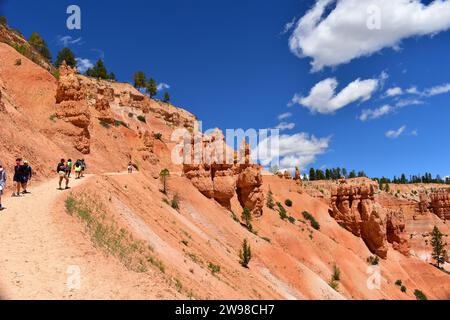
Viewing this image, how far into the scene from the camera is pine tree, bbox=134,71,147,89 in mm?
104250

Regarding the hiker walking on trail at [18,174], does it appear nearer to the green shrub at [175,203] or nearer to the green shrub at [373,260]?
A: the green shrub at [175,203]

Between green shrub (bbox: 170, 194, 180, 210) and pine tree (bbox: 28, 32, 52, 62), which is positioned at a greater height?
pine tree (bbox: 28, 32, 52, 62)

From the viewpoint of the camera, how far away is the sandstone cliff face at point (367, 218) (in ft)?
186

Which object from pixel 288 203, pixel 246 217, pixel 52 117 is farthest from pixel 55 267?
pixel 288 203

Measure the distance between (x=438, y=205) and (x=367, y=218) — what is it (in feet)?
150

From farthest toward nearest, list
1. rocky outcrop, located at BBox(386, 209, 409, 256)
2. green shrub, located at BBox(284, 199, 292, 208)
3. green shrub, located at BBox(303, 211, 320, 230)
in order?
green shrub, located at BBox(284, 199, 292, 208)
rocky outcrop, located at BBox(386, 209, 409, 256)
green shrub, located at BBox(303, 211, 320, 230)

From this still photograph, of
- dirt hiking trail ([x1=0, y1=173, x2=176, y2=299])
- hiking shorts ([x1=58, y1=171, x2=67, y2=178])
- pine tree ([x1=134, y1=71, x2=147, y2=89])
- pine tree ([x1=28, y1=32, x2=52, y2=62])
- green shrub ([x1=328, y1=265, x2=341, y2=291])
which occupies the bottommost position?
green shrub ([x1=328, y1=265, x2=341, y2=291])

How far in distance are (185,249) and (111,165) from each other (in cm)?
1645

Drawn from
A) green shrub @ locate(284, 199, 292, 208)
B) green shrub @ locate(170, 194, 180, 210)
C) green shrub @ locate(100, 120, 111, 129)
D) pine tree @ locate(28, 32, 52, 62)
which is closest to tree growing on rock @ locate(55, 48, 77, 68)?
pine tree @ locate(28, 32, 52, 62)

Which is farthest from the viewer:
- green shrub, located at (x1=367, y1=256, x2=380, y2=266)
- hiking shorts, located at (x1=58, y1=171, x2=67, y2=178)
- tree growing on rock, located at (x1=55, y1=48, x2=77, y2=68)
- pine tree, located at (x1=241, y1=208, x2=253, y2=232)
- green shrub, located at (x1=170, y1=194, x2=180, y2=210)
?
tree growing on rock, located at (x1=55, y1=48, x2=77, y2=68)

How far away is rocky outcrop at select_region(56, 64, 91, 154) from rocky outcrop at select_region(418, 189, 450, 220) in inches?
3304

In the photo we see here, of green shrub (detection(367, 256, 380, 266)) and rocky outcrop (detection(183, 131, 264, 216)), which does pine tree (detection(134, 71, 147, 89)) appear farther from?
green shrub (detection(367, 256, 380, 266))
